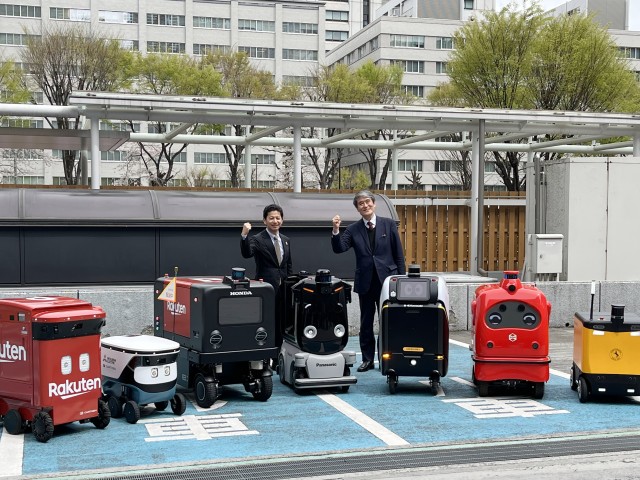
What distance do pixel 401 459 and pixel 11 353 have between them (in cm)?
365

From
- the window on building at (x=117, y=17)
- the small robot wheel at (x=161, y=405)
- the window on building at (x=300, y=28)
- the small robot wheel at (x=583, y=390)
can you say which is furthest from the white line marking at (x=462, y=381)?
the window on building at (x=300, y=28)

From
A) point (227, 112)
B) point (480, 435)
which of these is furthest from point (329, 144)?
point (480, 435)

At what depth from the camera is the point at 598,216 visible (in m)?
15.0

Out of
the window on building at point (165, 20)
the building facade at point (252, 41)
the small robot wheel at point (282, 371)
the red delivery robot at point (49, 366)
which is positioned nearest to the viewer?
the red delivery robot at point (49, 366)

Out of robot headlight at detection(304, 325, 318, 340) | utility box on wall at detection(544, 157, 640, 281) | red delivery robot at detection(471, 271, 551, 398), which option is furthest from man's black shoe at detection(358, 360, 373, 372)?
utility box on wall at detection(544, 157, 640, 281)

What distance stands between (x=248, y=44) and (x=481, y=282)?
238 ft

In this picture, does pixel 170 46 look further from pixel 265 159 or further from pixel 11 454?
pixel 11 454

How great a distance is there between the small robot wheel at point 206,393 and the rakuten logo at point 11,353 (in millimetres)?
1870

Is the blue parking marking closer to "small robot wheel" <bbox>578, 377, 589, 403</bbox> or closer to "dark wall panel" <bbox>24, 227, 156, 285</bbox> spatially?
"small robot wheel" <bbox>578, 377, 589, 403</bbox>

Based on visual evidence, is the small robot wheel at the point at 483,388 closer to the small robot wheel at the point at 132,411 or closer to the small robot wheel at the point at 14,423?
the small robot wheel at the point at 132,411

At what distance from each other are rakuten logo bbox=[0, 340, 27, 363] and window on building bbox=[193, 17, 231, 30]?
7720cm

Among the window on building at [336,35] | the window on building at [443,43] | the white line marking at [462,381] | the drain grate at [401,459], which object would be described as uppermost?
the window on building at [336,35]

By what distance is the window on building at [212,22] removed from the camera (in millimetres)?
81444

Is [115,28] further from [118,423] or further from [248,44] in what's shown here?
[118,423]
